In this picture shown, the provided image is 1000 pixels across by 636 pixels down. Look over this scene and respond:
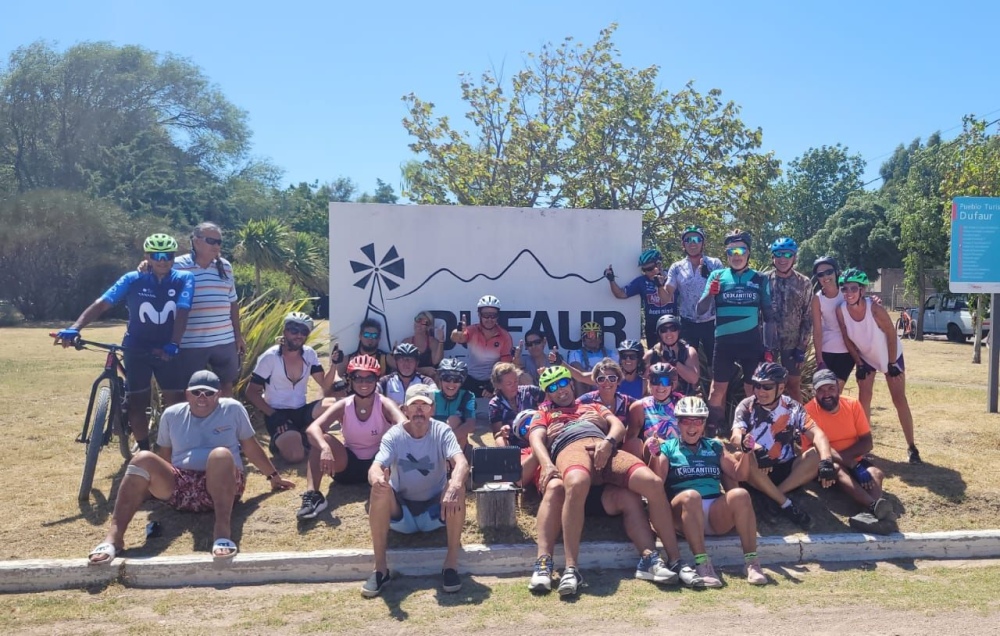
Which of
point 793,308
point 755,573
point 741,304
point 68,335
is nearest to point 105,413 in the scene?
point 68,335

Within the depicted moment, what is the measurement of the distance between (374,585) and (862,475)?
3761mm

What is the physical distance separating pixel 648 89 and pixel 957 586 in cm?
1264

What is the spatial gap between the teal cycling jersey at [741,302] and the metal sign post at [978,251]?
3696 mm

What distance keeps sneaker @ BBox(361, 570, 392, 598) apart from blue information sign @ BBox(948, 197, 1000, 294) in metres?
7.67

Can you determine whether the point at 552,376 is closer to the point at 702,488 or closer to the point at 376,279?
the point at 702,488

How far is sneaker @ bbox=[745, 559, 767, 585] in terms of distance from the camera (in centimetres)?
501

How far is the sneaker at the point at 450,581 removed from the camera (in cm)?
488

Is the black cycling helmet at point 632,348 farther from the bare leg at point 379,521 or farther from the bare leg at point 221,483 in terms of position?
the bare leg at point 221,483

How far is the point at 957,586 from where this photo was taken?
5039 mm

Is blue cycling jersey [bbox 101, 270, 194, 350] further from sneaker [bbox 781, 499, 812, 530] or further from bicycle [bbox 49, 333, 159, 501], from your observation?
sneaker [bbox 781, 499, 812, 530]

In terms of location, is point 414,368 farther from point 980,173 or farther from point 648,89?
point 980,173

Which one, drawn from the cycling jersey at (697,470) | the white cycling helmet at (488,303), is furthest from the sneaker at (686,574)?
the white cycling helmet at (488,303)

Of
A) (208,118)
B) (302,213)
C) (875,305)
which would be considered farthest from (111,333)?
(208,118)

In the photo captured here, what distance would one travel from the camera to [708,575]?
4980mm
